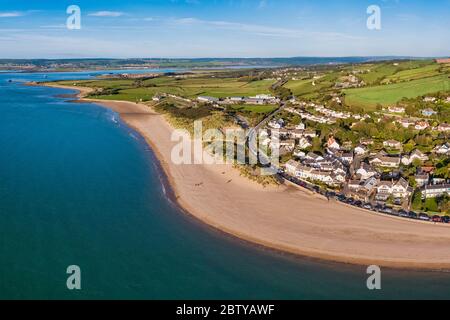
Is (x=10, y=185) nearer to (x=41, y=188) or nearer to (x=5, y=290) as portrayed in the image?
(x=41, y=188)

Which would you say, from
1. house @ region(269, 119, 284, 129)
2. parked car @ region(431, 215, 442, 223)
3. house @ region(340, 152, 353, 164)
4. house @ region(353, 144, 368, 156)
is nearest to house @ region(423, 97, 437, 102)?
house @ region(269, 119, 284, 129)

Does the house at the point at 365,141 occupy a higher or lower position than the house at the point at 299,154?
higher

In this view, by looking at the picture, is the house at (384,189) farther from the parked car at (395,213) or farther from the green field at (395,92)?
the green field at (395,92)

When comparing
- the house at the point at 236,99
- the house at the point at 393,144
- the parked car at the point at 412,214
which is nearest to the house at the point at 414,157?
the house at the point at 393,144

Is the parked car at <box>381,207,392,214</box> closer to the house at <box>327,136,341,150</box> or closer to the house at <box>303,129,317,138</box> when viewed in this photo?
the house at <box>327,136,341,150</box>

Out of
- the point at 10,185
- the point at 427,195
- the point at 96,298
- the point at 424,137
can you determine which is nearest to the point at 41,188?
the point at 10,185

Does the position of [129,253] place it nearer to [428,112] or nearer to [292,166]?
[292,166]
